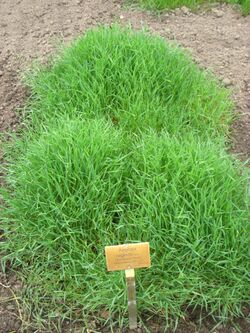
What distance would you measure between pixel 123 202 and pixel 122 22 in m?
2.04

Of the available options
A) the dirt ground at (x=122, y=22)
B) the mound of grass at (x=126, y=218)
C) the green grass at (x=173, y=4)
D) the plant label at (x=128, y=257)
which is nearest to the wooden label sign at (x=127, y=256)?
the plant label at (x=128, y=257)

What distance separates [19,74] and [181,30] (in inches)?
51.3

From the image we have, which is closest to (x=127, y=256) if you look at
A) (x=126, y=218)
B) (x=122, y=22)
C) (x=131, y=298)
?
(x=131, y=298)

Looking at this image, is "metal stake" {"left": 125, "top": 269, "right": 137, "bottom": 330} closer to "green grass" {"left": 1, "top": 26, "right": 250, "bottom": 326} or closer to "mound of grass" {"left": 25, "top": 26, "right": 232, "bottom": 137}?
"green grass" {"left": 1, "top": 26, "right": 250, "bottom": 326}

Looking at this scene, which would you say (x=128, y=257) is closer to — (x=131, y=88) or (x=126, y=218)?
(x=126, y=218)

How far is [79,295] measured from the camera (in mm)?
2240

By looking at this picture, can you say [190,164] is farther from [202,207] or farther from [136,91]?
[136,91]

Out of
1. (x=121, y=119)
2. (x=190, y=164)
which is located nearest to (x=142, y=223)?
(x=190, y=164)

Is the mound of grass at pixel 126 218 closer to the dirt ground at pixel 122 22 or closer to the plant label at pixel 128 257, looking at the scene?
the plant label at pixel 128 257

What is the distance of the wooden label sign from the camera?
6.11 ft

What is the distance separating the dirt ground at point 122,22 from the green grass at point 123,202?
0.40m

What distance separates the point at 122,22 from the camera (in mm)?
4074

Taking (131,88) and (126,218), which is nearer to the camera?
(126,218)

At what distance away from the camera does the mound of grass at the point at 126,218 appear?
7.31ft
